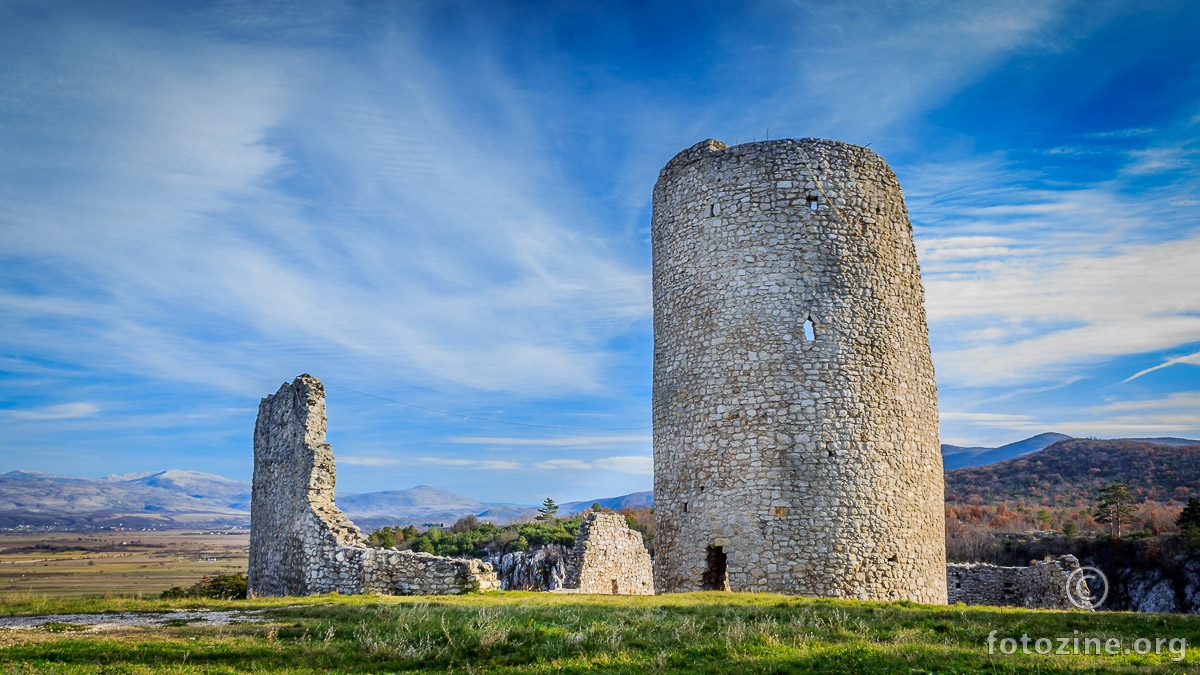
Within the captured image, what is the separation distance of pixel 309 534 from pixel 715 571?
8.77 meters

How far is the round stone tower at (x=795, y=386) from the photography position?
1510 cm

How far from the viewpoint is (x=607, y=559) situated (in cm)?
2114

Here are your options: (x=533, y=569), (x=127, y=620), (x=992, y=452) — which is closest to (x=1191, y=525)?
(x=533, y=569)

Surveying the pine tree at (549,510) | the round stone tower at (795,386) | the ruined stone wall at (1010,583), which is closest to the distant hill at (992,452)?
the pine tree at (549,510)

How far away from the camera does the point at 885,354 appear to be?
53.1 feet

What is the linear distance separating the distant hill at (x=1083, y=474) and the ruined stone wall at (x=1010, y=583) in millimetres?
39172

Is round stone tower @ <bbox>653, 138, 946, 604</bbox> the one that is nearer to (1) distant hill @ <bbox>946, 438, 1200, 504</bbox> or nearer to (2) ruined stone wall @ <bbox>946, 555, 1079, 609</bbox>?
(2) ruined stone wall @ <bbox>946, 555, 1079, 609</bbox>

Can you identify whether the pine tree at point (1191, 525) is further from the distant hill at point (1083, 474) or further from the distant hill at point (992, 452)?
the distant hill at point (992, 452)

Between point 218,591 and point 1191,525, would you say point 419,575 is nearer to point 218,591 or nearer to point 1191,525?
point 218,591

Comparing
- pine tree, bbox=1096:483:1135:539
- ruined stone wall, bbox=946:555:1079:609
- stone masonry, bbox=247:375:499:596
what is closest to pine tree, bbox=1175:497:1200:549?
pine tree, bbox=1096:483:1135:539

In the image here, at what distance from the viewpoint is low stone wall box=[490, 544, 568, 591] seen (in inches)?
1147

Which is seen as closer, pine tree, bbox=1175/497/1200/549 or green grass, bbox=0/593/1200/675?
green grass, bbox=0/593/1200/675

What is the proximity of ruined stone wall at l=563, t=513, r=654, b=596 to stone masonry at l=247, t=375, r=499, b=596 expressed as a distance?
14.8 feet

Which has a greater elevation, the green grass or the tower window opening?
the green grass
